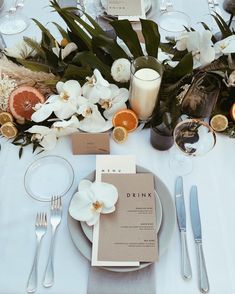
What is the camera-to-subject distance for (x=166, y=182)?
0.78 meters

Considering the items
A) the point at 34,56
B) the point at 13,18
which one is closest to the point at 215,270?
the point at 34,56

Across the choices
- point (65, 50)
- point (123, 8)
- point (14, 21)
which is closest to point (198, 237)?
point (65, 50)

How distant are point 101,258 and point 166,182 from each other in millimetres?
258

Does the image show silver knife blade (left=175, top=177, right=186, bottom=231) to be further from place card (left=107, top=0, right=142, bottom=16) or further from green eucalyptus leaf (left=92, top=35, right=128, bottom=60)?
place card (left=107, top=0, right=142, bottom=16)

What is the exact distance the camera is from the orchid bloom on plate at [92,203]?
651 mm

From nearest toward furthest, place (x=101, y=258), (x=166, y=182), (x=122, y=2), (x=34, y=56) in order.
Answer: (x=101, y=258) < (x=166, y=182) < (x=34, y=56) < (x=122, y=2)

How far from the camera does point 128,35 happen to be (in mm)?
826

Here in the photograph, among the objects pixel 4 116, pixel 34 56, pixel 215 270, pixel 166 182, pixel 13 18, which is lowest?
pixel 215 270

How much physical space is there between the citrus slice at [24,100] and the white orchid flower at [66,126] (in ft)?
0.32

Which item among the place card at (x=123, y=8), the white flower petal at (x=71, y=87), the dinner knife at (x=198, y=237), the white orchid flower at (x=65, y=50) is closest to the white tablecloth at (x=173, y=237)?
the dinner knife at (x=198, y=237)

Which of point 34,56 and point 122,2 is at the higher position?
point 122,2

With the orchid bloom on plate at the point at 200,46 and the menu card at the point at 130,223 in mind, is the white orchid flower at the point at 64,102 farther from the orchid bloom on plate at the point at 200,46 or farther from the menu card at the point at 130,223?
the orchid bloom on plate at the point at 200,46

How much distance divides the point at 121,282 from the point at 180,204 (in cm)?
22

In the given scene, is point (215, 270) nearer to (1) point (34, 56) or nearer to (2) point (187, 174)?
(2) point (187, 174)
